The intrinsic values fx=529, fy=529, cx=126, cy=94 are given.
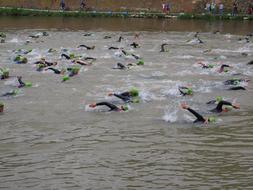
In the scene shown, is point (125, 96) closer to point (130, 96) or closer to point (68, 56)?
point (130, 96)

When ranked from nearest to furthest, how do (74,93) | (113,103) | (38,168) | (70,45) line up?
(38,168), (113,103), (74,93), (70,45)

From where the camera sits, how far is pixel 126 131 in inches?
602

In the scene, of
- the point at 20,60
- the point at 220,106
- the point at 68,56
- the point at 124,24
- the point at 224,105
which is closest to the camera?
the point at 220,106

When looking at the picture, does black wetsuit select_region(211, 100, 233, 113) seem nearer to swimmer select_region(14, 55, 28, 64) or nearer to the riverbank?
swimmer select_region(14, 55, 28, 64)

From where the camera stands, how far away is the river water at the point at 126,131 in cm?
1168

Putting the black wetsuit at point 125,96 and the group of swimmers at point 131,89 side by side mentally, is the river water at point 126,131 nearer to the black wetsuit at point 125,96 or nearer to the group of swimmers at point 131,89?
the group of swimmers at point 131,89

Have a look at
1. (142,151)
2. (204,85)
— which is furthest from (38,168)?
(204,85)

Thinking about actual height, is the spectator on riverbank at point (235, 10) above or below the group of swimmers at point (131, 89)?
above

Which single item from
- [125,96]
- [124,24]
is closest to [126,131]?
[125,96]

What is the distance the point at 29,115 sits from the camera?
17.1 metres

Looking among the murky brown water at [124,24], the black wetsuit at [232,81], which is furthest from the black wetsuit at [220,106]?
the murky brown water at [124,24]

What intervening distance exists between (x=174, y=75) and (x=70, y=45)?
14.0 meters

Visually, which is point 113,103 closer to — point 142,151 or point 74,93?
point 74,93

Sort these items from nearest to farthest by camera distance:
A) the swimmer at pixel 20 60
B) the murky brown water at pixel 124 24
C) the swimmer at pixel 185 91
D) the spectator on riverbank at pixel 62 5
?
the swimmer at pixel 185 91
the swimmer at pixel 20 60
the murky brown water at pixel 124 24
the spectator on riverbank at pixel 62 5
